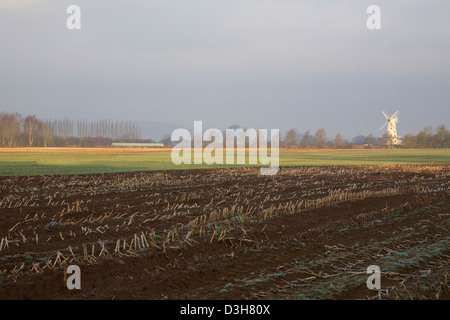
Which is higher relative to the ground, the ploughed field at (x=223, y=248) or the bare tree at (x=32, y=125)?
the bare tree at (x=32, y=125)

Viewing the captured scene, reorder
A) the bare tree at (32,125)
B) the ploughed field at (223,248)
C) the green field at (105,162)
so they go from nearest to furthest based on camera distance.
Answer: the ploughed field at (223,248) < the green field at (105,162) < the bare tree at (32,125)

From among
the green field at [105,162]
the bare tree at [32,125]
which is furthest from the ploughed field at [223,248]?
the bare tree at [32,125]

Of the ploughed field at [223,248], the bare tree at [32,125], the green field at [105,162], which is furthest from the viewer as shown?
the bare tree at [32,125]

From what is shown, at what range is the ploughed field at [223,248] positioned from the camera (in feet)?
24.4

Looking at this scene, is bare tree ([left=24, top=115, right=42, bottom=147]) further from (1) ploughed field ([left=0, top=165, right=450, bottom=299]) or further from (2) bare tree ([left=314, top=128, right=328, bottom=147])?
(1) ploughed field ([left=0, top=165, right=450, bottom=299])

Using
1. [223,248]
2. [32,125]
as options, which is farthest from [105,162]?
[32,125]

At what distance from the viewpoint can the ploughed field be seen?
24.4ft

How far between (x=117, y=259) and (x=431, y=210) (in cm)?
1301

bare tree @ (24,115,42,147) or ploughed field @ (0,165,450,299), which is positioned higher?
bare tree @ (24,115,42,147)

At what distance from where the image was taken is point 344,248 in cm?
1025

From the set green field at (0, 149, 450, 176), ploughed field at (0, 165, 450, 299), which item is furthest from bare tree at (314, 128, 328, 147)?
ploughed field at (0, 165, 450, 299)

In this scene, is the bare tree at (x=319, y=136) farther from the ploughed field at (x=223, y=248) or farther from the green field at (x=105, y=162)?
the ploughed field at (x=223, y=248)

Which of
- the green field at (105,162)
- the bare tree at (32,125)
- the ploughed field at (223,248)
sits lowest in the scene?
the ploughed field at (223,248)
